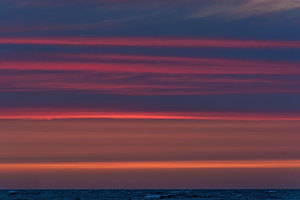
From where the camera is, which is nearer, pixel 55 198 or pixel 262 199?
pixel 262 199

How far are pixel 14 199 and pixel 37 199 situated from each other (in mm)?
2709

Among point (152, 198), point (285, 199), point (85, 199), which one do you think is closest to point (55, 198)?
point (85, 199)

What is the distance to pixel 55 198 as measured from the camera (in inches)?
3302

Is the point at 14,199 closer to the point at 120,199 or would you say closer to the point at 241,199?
the point at 120,199

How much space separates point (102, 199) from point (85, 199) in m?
2.87

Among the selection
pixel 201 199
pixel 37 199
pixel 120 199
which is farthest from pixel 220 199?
pixel 37 199

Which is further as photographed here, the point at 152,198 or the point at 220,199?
the point at 152,198

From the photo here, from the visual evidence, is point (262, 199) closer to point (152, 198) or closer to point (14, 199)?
point (152, 198)

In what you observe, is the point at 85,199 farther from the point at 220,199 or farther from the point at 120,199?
the point at 220,199

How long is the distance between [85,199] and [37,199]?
5221 millimetres

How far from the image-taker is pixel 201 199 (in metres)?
73.9

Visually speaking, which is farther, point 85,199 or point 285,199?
point 85,199

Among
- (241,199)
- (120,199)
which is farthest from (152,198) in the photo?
(241,199)

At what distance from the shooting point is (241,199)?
77562 millimetres
